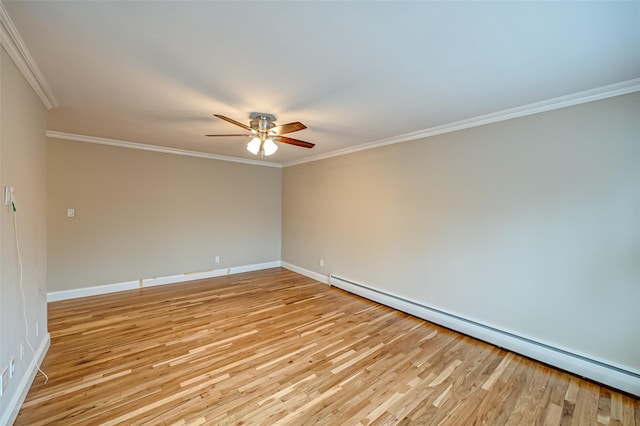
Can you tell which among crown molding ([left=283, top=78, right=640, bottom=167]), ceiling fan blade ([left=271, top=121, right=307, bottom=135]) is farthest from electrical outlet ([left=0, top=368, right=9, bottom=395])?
crown molding ([left=283, top=78, right=640, bottom=167])

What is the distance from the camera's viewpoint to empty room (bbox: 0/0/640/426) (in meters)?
1.53

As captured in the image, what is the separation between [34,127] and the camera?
2.17 m

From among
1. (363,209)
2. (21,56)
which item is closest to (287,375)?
(363,209)

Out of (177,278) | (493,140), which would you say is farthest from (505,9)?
(177,278)

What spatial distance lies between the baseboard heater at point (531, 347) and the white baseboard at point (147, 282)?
9.68 ft

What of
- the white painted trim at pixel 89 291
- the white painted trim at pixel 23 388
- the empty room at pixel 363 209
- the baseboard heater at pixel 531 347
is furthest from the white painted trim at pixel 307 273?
the white painted trim at pixel 23 388

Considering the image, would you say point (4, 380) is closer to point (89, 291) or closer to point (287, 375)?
point (287, 375)

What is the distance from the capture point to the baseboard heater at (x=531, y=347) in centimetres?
210

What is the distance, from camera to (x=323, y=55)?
1693mm

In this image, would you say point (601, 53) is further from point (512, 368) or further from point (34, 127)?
point (34, 127)

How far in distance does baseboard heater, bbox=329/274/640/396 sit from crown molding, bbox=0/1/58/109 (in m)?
4.21

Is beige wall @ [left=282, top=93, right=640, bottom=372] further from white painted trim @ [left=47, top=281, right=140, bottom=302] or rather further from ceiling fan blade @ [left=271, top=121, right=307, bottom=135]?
white painted trim @ [left=47, top=281, right=140, bottom=302]

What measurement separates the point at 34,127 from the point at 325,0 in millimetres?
2600

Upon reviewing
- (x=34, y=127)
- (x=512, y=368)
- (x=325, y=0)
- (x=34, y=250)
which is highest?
(x=325, y=0)
